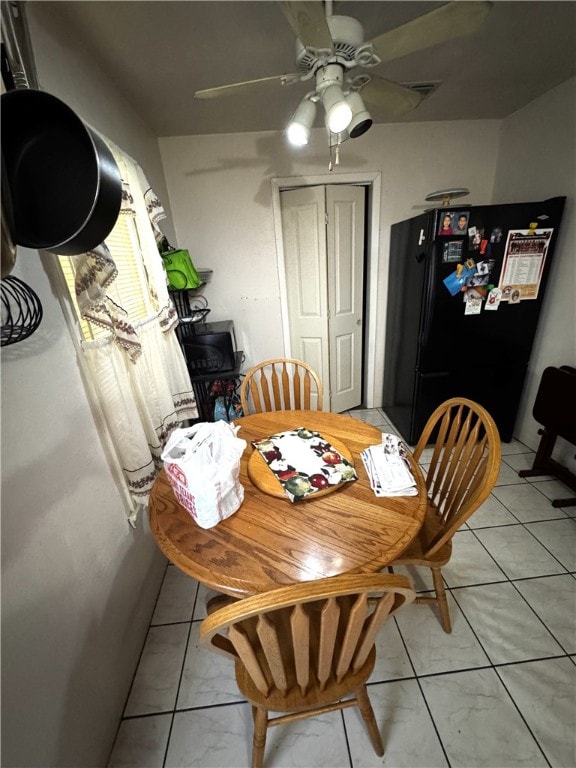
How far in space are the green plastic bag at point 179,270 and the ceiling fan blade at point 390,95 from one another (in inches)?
50.1

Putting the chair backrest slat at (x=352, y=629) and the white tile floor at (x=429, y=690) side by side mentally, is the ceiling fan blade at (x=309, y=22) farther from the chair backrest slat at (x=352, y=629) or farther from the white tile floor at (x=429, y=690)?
the white tile floor at (x=429, y=690)

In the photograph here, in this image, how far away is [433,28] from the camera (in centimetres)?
85

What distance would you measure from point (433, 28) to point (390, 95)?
41cm

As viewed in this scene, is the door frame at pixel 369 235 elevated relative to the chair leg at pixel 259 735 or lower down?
elevated

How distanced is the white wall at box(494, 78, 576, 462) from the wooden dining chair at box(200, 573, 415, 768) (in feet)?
6.04

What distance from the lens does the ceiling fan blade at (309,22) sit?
76 centimetres

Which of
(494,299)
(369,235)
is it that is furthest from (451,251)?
(369,235)

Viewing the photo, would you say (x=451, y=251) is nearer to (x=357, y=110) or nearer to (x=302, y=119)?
(x=357, y=110)

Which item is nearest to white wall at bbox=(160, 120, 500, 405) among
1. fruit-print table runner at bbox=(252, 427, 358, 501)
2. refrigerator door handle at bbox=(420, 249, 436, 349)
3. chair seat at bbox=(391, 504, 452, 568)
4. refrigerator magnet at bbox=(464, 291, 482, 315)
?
refrigerator door handle at bbox=(420, 249, 436, 349)

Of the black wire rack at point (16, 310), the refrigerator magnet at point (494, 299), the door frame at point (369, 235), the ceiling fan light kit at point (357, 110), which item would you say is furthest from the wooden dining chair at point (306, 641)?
the door frame at point (369, 235)

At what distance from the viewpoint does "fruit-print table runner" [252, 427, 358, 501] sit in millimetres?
965

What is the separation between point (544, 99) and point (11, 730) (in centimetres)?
360

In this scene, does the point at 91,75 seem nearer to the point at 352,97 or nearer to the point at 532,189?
the point at 352,97

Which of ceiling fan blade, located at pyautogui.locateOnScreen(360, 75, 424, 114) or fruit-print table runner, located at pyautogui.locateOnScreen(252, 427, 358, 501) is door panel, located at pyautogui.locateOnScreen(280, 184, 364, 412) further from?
fruit-print table runner, located at pyautogui.locateOnScreen(252, 427, 358, 501)
